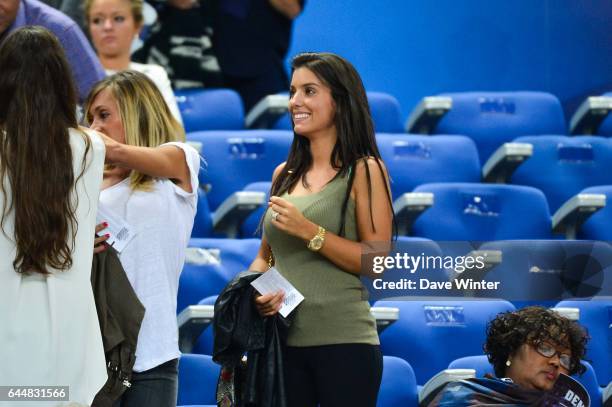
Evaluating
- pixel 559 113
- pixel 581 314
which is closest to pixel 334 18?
pixel 559 113

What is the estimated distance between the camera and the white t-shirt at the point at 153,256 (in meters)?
2.85

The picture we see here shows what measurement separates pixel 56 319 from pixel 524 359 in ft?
3.94

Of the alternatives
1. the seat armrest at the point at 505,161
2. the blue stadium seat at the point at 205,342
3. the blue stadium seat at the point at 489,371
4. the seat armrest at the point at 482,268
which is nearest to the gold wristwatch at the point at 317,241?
the seat armrest at the point at 482,268

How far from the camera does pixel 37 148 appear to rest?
2.54 m

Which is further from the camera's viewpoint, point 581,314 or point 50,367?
point 581,314

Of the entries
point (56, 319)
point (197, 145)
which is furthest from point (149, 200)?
point (197, 145)

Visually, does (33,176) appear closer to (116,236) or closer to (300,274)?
(116,236)

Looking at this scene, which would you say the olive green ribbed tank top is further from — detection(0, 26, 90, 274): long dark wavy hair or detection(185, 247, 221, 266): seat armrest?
detection(185, 247, 221, 266): seat armrest

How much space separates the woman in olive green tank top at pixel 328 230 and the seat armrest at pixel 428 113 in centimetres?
255

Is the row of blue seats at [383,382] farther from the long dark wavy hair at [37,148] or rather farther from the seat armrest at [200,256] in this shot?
the long dark wavy hair at [37,148]

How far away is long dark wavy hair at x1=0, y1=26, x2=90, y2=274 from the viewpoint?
98.5 inches

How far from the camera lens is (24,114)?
2.56m

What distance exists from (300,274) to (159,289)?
1.13 ft

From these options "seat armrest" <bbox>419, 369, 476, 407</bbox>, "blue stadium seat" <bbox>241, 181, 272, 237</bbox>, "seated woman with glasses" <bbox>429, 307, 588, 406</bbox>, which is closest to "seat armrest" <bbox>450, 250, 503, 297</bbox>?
"seated woman with glasses" <bbox>429, 307, 588, 406</bbox>
